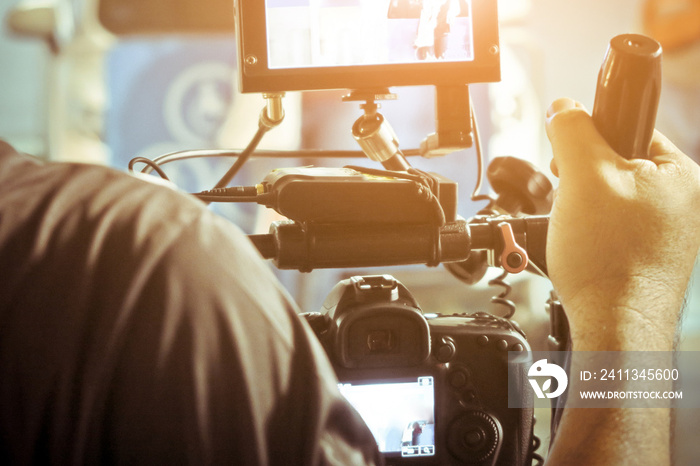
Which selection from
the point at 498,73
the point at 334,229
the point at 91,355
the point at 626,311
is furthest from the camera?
the point at 498,73

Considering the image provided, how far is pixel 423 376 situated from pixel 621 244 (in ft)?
0.83

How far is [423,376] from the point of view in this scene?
2.17 feet

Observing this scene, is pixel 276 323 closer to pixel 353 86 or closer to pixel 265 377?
pixel 265 377

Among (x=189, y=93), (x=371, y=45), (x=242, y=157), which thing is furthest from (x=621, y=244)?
(x=189, y=93)

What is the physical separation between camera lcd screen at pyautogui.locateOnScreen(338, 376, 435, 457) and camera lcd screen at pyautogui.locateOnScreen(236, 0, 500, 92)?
0.33m

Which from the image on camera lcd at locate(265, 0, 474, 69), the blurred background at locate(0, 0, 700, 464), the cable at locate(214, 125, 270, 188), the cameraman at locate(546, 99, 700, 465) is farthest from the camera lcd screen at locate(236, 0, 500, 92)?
the blurred background at locate(0, 0, 700, 464)

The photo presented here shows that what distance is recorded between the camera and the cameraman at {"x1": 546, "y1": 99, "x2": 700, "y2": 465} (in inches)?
18.6

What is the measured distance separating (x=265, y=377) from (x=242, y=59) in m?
0.50

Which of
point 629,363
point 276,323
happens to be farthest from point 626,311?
point 276,323

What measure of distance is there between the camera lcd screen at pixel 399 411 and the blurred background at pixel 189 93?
1.10 metres

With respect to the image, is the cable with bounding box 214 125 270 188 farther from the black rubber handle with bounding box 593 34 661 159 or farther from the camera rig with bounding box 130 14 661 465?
the black rubber handle with bounding box 593 34 661 159

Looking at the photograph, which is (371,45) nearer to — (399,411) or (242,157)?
(242,157)

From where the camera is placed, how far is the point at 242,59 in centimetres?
71

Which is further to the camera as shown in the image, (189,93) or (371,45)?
(189,93)
